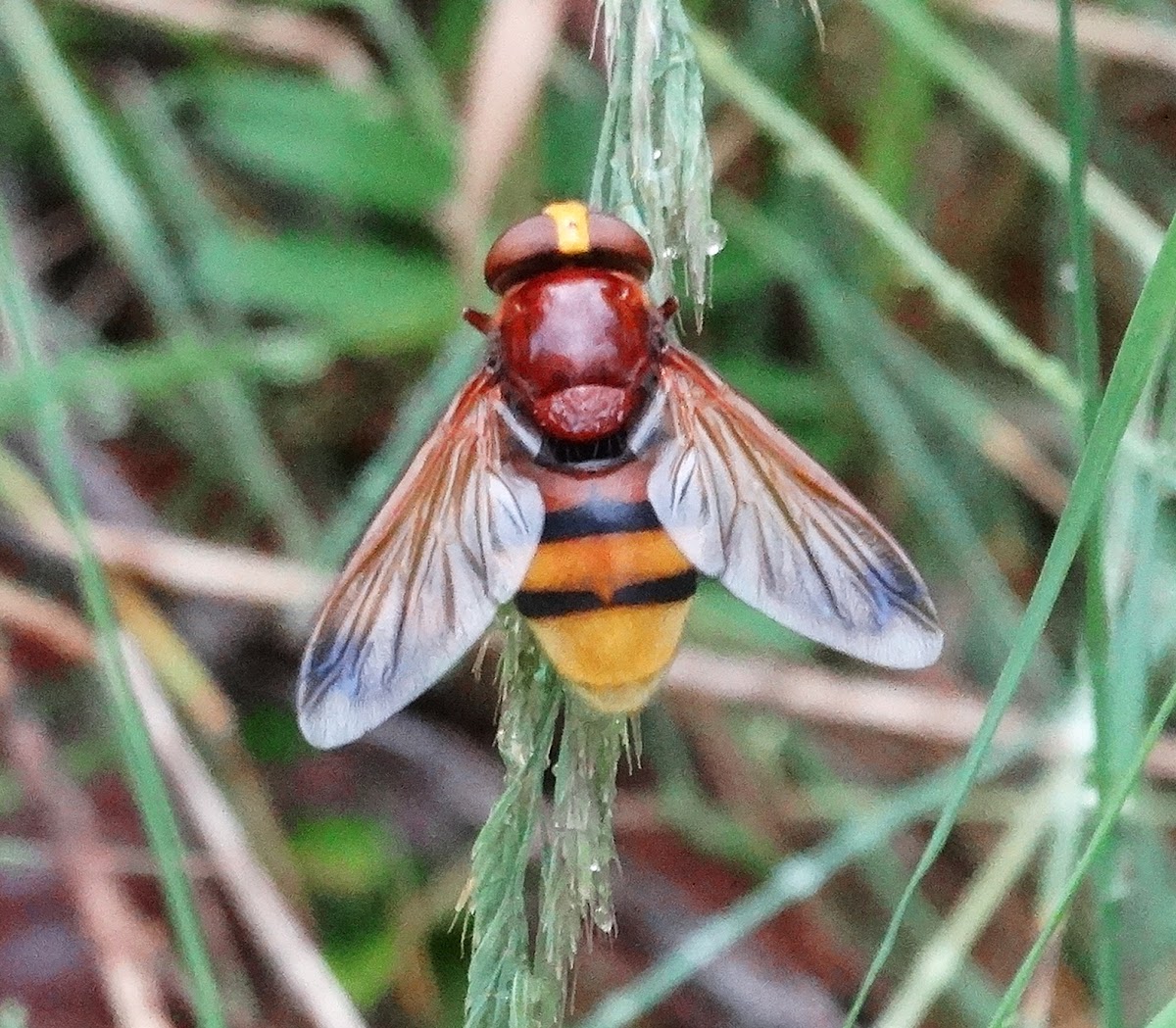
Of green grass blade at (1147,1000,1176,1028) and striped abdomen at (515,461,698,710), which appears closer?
green grass blade at (1147,1000,1176,1028)

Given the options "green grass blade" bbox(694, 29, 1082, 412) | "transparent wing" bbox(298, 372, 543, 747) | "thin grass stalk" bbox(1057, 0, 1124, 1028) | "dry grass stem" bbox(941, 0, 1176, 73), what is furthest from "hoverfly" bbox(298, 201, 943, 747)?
"dry grass stem" bbox(941, 0, 1176, 73)

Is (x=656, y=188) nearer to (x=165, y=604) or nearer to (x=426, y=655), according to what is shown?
(x=426, y=655)

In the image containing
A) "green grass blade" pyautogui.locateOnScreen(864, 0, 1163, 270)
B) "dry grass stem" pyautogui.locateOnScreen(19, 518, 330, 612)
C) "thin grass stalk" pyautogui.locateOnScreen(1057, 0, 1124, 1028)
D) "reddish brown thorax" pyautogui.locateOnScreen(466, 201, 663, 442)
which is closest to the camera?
"thin grass stalk" pyautogui.locateOnScreen(1057, 0, 1124, 1028)

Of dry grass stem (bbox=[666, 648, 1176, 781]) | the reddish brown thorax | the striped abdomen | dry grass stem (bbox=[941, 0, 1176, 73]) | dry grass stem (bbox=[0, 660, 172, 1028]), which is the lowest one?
dry grass stem (bbox=[0, 660, 172, 1028])

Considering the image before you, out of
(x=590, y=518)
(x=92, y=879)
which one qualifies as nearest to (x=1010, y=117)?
(x=590, y=518)

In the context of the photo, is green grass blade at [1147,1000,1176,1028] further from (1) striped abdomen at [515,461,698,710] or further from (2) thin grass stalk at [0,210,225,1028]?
(2) thin grass stalk at [0,210,225,1028]

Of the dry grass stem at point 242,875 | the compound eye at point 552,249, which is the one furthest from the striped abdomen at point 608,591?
the dry grass stem at point 242,875

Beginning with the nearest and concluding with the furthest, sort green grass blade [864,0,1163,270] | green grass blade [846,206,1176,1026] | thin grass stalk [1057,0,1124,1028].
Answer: green grass blade [846,206,1176,1026] → thin grass stalk [1057,0,1124,1028] → green grass blade [864,0,1163,270]

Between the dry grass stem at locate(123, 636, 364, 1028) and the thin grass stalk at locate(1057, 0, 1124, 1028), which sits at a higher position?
the thin grass stalk at locate(1057, 0, 1124, 1028)
